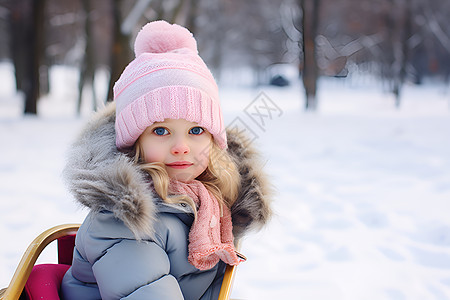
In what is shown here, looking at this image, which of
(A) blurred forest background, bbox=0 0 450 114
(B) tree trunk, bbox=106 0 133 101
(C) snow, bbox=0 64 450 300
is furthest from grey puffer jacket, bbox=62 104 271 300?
(A) blurred forest background, bbox=0 0 450 114

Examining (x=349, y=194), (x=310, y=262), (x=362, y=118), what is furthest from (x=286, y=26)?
(x=310, y=262)

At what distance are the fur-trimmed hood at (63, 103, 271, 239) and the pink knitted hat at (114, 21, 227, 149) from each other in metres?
0.11

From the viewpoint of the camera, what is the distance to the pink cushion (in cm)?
142

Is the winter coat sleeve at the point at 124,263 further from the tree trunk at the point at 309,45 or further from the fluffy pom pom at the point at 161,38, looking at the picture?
the tree trunk at the point at 309,45

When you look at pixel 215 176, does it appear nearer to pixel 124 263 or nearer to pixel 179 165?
pixel 179 165

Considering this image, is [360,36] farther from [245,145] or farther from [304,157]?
[245,145]

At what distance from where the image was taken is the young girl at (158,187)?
1248mm

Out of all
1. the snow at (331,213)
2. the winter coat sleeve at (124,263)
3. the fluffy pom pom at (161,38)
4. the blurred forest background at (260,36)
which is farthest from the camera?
the blurred forest background at (260,36)

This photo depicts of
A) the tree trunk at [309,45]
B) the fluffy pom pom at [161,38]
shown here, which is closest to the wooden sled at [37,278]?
the fluffy pom pom at [161,38]

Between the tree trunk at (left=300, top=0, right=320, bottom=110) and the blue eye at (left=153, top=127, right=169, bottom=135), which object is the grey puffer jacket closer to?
the blue eye at (left=153, top=127, right=169, bottom=135)

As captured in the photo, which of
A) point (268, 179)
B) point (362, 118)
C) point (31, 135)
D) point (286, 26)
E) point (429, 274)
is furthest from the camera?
point (286, 26)

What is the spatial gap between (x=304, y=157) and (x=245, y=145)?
397cm

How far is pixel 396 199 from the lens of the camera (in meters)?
3.71

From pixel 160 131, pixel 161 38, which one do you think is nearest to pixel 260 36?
pixel 161 38
